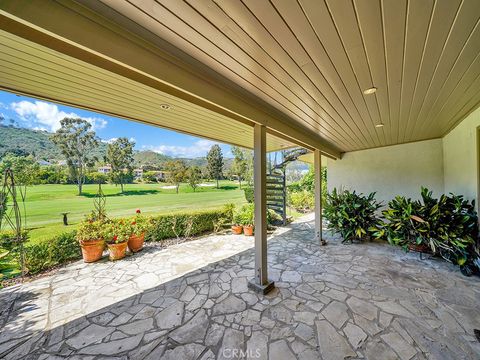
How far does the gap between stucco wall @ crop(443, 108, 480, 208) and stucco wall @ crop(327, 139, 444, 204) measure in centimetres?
29

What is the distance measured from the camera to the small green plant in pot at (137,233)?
4.28 metres

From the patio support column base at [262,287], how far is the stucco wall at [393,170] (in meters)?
4.69

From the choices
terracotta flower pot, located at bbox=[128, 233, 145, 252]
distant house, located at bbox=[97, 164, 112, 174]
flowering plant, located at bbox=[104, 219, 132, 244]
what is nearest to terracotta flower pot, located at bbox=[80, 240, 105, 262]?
flowering plant, located at bbox=[104, 219, 132, 244]

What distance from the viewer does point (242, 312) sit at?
2.35 metres

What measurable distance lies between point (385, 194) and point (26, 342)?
7.42m

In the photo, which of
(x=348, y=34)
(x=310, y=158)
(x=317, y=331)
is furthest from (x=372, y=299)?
(x=310, y=158)

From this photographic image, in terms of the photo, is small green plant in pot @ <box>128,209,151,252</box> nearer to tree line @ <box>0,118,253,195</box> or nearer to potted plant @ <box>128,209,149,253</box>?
potted plant @ <box>128,209,149,253</box>

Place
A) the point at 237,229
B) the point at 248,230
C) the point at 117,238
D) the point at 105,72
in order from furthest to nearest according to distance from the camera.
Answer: the point at 237,229
the point at 248,230
the point at 117,238
the point at 105,72

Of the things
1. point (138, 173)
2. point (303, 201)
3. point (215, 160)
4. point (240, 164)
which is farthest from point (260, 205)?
point (215, 160)

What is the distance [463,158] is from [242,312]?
15.4ft

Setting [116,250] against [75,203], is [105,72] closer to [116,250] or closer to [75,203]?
[116,250]

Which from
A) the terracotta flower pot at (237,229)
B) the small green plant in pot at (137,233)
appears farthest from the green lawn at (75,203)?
the terracotta flower pot at (237,229)

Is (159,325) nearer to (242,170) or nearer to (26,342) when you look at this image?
(26,342)

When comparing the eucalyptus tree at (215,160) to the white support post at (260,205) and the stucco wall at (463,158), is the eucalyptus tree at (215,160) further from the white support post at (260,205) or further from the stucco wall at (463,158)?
the stucco wall at (463,158)
